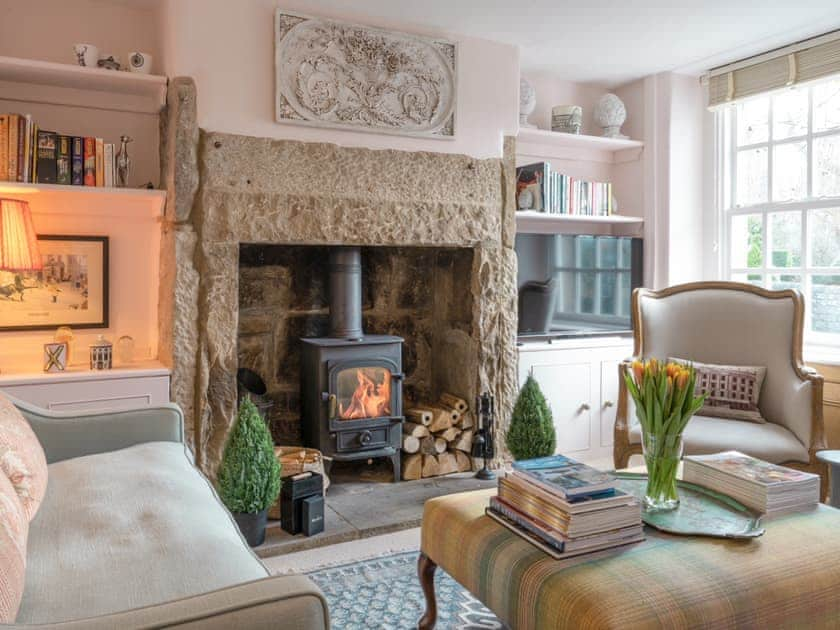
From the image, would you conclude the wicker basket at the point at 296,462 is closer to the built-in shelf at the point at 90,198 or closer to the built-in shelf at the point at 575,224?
the built-in shelf at the point at 90,198

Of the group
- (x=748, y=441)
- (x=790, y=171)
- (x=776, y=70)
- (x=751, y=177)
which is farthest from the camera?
(x=751, y=177)

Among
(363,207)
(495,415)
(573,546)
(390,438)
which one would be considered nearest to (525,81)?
(363,207)

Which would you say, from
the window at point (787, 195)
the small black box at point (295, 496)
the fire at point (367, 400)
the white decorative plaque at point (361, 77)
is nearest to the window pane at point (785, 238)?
the window at point (787, 195)

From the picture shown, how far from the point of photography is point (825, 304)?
3.81 metres

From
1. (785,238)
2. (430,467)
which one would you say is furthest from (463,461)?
(785,238)

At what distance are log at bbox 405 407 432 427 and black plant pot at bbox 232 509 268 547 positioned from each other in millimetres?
1166

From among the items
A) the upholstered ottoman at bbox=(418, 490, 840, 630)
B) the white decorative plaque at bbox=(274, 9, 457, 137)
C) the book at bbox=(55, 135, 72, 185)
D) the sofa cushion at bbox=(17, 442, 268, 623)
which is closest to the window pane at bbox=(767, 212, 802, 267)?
the white decorative plaque at bbox=(274, 9, 457, 137)

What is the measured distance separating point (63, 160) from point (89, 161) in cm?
10

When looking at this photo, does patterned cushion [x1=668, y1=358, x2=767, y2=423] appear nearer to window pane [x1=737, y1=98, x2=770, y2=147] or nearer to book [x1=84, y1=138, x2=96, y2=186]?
window pane [x1=737, y1=98, x2=770, y2=147]

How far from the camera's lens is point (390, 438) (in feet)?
11.6

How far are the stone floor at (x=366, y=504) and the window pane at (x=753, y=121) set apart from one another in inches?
104

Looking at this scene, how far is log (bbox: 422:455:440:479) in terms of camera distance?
12.0 ft

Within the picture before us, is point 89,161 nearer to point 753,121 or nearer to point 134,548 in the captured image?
point 134,548

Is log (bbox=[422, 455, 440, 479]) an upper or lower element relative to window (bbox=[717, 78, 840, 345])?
lower
